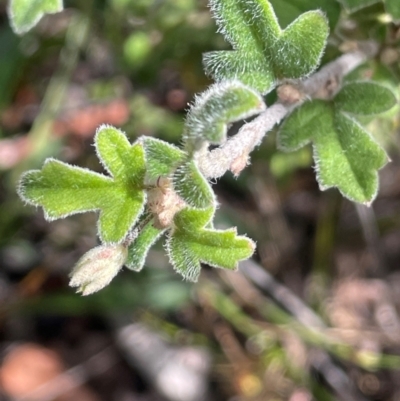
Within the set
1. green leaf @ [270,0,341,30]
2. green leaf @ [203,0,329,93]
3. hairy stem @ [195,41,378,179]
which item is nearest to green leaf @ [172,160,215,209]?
hairy stem @ [195,41,378,179]

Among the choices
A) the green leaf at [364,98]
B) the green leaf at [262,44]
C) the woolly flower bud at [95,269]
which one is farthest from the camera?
the green leaf at [364,98]

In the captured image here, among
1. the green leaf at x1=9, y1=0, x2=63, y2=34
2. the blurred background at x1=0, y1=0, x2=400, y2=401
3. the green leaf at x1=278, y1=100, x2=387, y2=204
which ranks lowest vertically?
the blurred background at x1=0, y1=0, x2=400, y2=401

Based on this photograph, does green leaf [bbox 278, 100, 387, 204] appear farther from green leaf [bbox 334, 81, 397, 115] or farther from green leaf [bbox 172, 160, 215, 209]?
green leaf [bbox 172, 160, 215, 209]

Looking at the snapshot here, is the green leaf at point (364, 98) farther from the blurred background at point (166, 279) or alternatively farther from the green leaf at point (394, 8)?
the blurred background at point (166, 279)

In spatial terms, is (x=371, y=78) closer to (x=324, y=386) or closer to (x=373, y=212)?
(x=373, y=212)

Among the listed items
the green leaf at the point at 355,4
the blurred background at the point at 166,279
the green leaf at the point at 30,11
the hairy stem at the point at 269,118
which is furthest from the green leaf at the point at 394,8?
the blurred background at the point at 166,279

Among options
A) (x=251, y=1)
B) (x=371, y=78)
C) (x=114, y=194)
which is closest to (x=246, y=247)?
(x=114, y=194)
